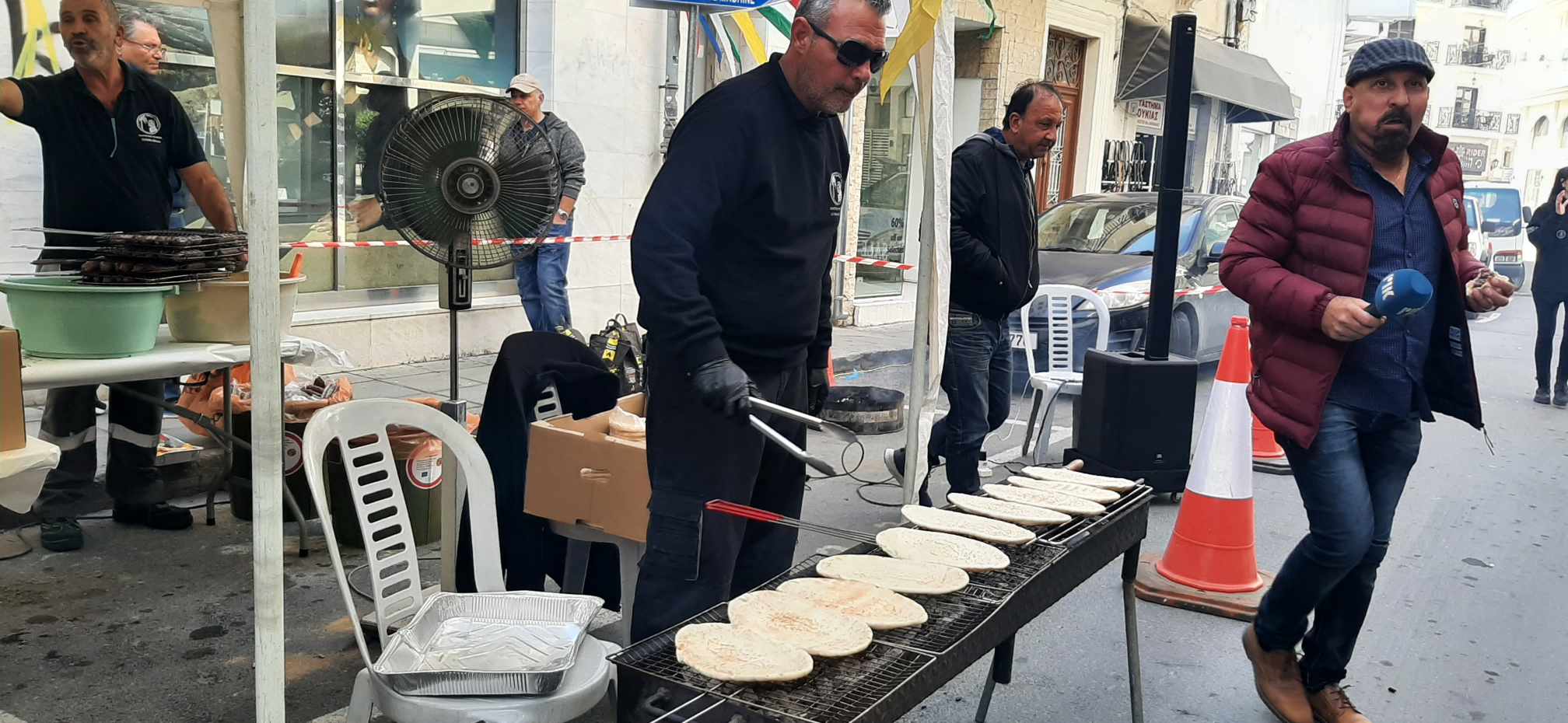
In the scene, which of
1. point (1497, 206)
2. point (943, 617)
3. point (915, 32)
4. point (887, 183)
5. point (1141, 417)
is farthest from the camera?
point (1497, 206)

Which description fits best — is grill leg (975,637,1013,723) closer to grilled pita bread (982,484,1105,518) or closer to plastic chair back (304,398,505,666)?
grilled pita bread (982,484,1105,518)

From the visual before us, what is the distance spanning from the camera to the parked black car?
886 centimetres

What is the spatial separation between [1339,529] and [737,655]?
6.71 feet

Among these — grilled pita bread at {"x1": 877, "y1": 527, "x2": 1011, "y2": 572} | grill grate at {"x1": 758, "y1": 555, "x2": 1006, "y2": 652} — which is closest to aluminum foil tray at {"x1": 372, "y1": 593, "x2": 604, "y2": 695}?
grill grate at {"x1": 758, "y1": 555, "x2": 1006, "y2": 652}

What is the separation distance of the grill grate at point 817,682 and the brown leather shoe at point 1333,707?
2.03 meters

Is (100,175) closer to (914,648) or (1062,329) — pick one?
(914,648)

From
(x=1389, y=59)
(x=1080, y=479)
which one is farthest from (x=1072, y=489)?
(x=1389, y=59)

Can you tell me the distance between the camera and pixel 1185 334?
980 cm

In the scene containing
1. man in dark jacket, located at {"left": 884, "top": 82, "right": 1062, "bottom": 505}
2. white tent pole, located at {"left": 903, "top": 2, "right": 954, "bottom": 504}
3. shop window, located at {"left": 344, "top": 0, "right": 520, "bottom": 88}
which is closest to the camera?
white tent pole, located at {"left": 903, "top": 2, "right": 954, "bottom": 504}

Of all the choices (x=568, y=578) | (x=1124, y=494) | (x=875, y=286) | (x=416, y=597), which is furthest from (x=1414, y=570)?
(x=875, y=286)

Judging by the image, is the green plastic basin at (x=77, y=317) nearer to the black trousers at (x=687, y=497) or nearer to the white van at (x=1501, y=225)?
the black trousers at (x=687, y=497)

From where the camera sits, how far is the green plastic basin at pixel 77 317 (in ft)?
10.8

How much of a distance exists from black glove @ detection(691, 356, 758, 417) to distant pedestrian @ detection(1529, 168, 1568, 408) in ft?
30.8

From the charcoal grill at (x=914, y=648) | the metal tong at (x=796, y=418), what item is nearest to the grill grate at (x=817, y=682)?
the charcoal grill at (x=914, y=648)
